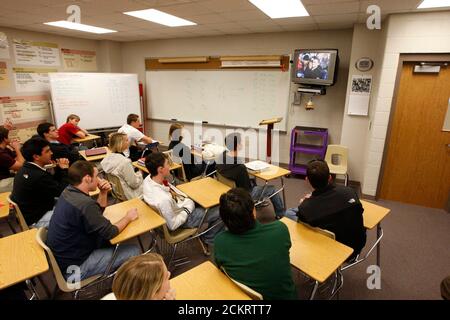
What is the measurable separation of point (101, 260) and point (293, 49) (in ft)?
14.9

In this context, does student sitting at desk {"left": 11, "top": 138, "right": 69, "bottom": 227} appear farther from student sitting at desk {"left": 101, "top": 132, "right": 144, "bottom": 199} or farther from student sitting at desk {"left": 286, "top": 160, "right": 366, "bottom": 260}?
student sitting at desk {"left": 286, "top": 160, "right": 366, "bottom": 260}

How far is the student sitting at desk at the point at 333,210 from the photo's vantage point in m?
1.95

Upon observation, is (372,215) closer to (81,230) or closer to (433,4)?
(81,230)

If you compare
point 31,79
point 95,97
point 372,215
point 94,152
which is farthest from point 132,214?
point 31,79

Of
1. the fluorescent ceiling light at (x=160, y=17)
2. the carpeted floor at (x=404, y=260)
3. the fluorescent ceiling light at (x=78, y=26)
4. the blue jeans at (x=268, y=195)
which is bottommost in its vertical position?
the carpeted floor at (x=404, y=260)

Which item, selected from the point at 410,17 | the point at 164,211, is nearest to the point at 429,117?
the point at 410,17

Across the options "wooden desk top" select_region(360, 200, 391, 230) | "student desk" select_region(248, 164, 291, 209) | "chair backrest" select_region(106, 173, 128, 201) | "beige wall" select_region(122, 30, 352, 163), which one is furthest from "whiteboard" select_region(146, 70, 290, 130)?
"chair backrest" select_region(106, 173, 128, 201)

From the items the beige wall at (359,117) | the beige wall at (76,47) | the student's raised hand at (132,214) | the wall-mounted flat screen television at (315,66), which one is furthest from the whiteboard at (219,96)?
the student's raised hand at (132,214)

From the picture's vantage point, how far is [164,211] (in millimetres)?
2273

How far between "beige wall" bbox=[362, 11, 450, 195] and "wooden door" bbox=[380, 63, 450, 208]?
163 millimetres

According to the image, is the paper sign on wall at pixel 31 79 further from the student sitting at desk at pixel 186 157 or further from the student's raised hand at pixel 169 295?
the student's raised hand at pixel 169 295

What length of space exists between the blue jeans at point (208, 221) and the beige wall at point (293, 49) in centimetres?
314
